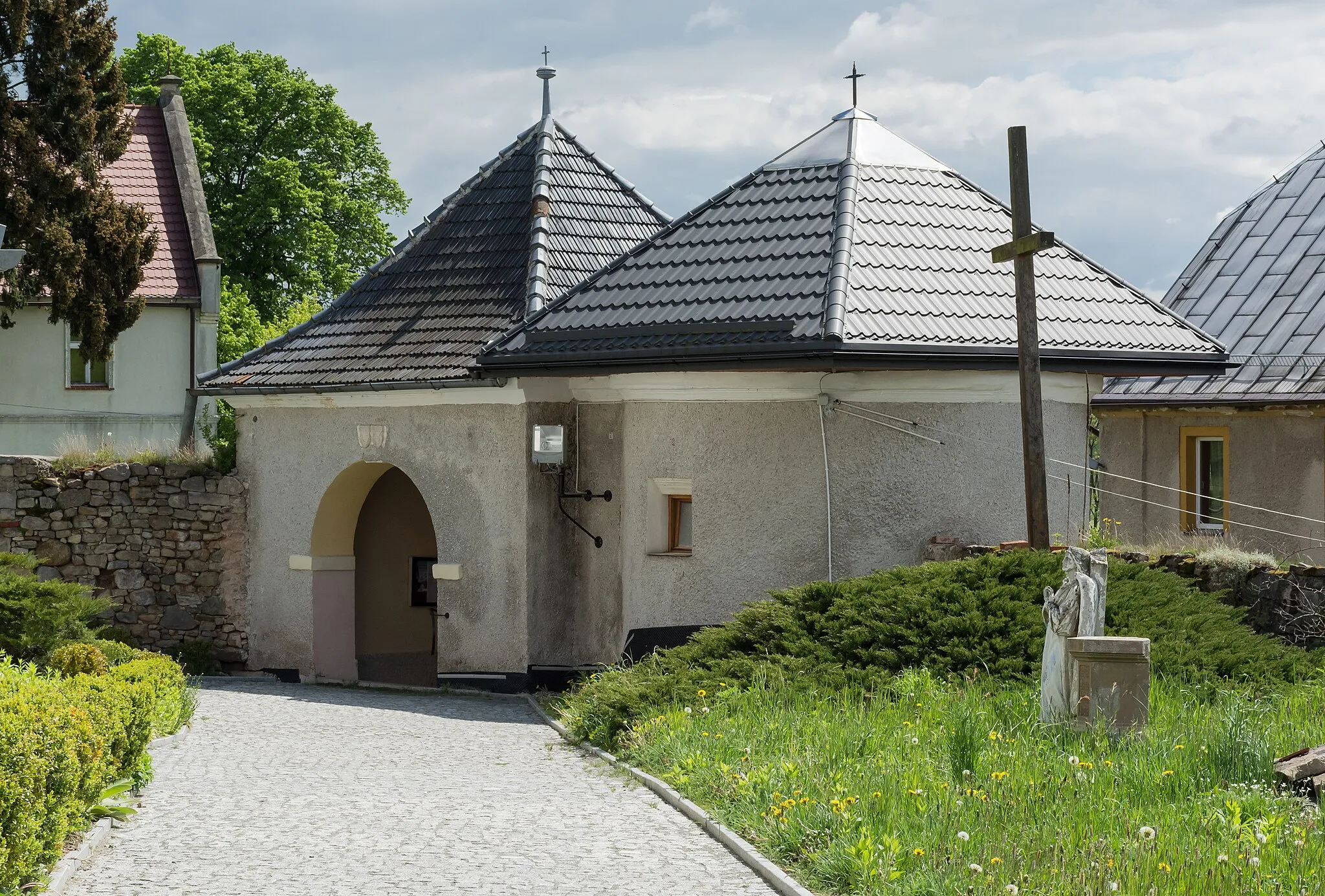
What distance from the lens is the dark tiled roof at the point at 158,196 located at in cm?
3112

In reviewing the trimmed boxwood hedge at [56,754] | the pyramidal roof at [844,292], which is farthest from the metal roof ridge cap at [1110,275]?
the trimmed boxwood hedge at [56,754]

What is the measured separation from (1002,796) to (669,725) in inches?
136

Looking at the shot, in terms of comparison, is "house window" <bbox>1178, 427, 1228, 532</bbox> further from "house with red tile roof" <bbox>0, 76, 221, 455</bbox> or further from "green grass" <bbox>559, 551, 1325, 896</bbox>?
"house with red tile roof" <bbox>0, 76, 221, 455</bbox>

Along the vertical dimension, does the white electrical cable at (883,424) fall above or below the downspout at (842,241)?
below

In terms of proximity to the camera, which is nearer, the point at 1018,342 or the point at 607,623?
the point at 1018,342

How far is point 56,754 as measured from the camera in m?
7.74

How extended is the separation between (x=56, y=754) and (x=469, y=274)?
11.1 m

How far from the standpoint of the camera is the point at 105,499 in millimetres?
19328

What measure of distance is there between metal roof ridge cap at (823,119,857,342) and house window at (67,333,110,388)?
1944cm

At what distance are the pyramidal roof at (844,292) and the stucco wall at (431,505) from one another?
141cm

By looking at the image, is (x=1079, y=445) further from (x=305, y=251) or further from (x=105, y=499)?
(x=305, y=251)

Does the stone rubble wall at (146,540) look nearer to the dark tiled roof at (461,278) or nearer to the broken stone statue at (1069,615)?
the dark tiled roof at (461,278)

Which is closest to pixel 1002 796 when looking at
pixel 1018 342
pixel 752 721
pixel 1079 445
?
pixel 752 721

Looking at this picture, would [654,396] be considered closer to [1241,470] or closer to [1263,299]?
[1241,470]
